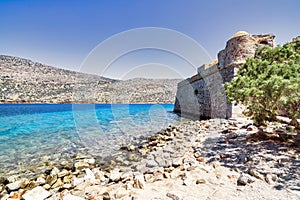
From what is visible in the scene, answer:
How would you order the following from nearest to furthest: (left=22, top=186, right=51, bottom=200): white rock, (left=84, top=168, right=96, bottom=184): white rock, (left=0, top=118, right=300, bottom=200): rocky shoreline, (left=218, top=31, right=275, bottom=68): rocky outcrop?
(left=0, top=118, right=300, bottom=200): rocky shoreline → (left=22, top=186, right=51, bottom=200): white rock → (left=84, top=168, right=96, bottom=184): white rock → (left=218, top=31, right=275, bottom=68): rocky outcrop

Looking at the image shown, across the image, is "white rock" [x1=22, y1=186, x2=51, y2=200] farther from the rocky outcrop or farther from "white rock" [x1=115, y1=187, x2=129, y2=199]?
the rocky outcrop

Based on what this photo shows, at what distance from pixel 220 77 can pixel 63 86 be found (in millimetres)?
61723

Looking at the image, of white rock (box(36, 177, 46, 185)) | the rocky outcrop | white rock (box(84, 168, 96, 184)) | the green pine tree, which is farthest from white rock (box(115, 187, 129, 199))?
the rocky outcrop

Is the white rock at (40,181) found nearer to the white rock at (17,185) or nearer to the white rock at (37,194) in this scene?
the white rock at (17,185)

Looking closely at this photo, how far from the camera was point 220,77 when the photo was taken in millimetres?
13773

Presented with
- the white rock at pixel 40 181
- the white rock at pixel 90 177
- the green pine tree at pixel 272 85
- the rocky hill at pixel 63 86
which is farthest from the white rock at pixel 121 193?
the rocky hill at pixel 63 86

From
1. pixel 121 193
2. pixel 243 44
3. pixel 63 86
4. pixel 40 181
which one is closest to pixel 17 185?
pixel 40 181

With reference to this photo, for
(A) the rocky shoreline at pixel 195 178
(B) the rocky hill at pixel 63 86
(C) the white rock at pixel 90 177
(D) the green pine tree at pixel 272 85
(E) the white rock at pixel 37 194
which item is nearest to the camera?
(A) the rocky shoreline at pixel 195 178

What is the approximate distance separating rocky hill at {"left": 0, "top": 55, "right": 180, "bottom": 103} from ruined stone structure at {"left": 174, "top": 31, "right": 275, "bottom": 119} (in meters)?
36.8

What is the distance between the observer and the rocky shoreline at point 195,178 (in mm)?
2904

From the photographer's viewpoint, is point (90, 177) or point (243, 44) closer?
point (90, 177)

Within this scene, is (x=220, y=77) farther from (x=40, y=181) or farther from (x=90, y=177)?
(x=40, y=181)

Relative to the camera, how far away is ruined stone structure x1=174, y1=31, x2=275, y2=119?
11.3 meters

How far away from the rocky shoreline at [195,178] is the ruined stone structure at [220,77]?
2348 mm
